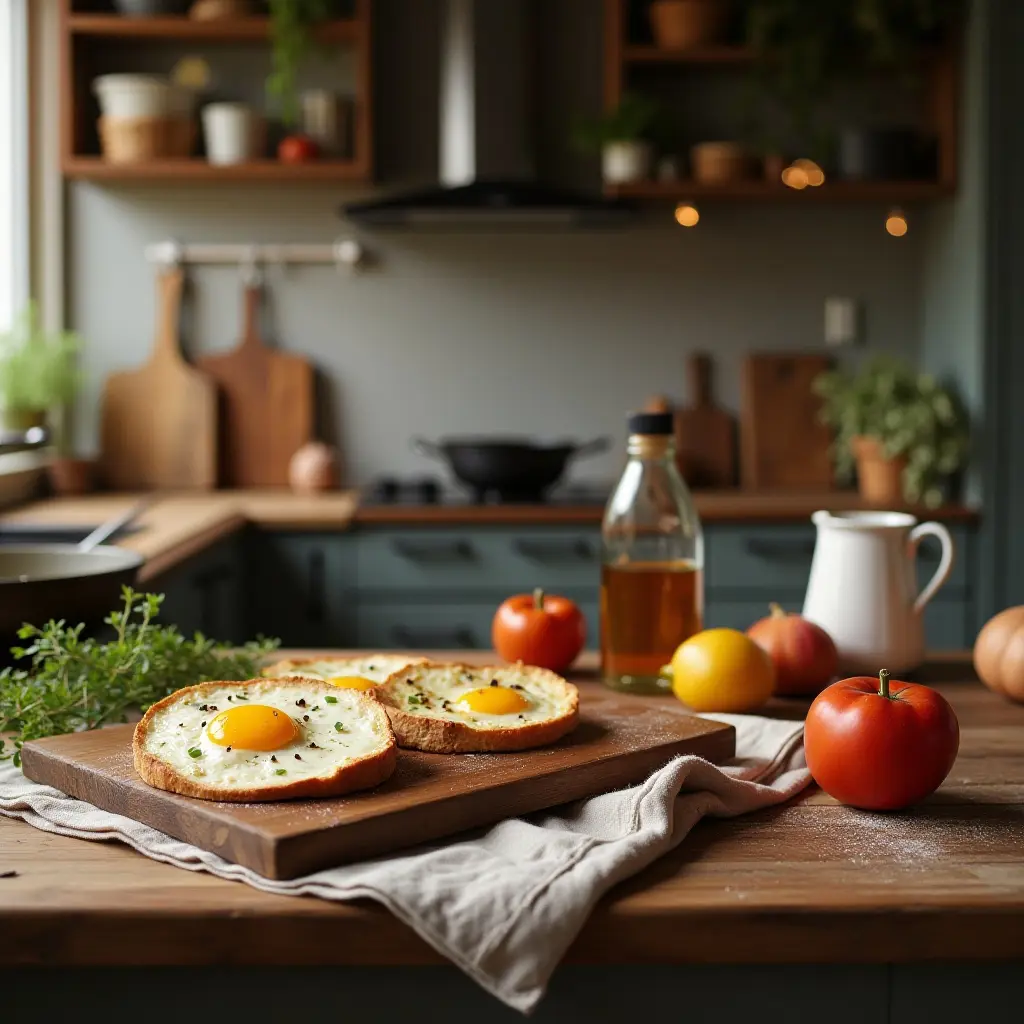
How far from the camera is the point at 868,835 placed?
3.49ft

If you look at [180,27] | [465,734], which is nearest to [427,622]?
[180,27]

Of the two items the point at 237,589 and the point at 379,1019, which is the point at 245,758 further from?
Result: the point at 237,589

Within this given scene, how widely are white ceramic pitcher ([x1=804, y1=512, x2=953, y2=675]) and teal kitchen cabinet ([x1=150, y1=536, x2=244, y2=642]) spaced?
132 centimetres

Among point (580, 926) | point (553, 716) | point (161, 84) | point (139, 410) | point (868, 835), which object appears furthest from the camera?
point (139, 410)

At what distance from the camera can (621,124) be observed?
12.7ft

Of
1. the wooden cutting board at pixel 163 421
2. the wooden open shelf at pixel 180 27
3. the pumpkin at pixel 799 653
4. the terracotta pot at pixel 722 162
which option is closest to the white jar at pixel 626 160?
the terracotta pot at pixel 722 162

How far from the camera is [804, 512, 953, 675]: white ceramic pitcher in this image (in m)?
1.57

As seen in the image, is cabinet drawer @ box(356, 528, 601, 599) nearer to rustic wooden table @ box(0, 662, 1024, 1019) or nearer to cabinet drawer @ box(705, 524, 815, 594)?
cabinet drawer @ box(705, 524, 815, 594)

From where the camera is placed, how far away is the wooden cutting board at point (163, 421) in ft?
13.6

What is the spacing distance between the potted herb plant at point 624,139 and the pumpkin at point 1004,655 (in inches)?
103

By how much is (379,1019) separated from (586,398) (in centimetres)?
343

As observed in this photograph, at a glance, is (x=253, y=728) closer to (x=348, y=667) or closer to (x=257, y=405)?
(x=348, y=667)

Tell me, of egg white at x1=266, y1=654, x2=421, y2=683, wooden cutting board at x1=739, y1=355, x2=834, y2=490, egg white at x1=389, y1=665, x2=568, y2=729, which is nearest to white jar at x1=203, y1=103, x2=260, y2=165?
wooden cutting board at x1=739, y1=355, x2=834, y2=490

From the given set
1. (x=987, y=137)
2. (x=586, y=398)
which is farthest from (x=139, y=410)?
(x=987, y=137)
